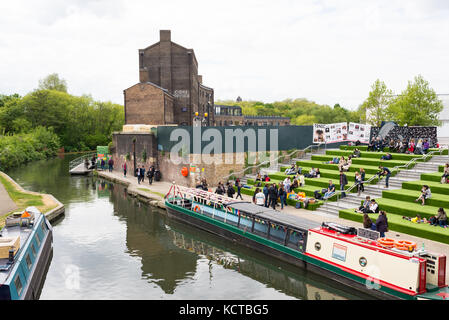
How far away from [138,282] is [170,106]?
113ft

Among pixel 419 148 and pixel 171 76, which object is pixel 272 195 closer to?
pixel 419 148

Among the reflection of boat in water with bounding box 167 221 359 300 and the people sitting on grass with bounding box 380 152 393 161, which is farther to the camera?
the people sitting on grass with bounding box 380 152 393 161

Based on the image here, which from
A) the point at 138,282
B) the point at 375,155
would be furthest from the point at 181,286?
the point at 375,155

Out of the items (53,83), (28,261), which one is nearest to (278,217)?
(28,261)

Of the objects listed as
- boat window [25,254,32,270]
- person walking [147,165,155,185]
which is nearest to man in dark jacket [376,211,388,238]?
boat window [25,254,32,270]

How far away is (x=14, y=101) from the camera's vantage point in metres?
75.1

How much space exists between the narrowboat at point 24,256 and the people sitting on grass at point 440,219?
50.2 ft

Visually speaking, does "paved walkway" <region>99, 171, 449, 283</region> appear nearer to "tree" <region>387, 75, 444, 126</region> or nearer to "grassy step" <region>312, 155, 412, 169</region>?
"grassy step" <region>312, 155, 412, 169</region>

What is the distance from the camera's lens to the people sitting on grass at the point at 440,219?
15734 mm

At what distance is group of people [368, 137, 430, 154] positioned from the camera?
25.3 metres

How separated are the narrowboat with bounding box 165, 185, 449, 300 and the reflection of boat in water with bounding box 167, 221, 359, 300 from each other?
37 centimetres

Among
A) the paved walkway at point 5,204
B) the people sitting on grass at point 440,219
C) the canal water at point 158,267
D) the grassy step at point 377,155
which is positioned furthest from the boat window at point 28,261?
Result: the grassy step at point 377,155

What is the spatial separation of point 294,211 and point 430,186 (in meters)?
7.03
